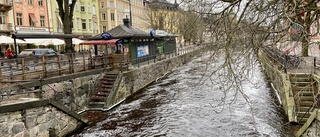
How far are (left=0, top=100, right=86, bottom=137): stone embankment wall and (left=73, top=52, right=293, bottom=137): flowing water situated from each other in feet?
2.22

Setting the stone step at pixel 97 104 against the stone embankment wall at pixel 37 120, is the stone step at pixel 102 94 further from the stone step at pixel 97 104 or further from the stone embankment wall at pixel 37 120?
the stone embankment wall at pixel 37 120

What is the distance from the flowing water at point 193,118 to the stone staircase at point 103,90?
3.13 feet

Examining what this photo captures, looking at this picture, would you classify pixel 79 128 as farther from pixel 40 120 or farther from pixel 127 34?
pixel 127 34

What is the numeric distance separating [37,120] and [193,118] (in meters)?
6.37

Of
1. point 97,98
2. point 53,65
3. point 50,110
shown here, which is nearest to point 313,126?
point 50,110

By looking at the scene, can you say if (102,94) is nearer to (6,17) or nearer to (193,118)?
(193,118)

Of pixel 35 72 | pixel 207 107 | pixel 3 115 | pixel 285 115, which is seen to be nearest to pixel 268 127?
pixel 285 115

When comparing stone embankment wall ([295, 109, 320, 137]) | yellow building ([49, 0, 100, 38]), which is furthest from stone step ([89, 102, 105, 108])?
yellow building ([49, 0, 100, 38])

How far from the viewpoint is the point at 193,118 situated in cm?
1209

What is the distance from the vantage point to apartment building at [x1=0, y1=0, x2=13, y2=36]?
2983cm

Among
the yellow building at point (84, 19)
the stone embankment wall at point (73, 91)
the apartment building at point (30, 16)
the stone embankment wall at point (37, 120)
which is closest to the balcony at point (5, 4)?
the apartment building at point (30, 16)

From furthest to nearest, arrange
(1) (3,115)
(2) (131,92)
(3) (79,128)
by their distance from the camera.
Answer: (2) (131,92)
(3) (79,128)
(1) (3,115)

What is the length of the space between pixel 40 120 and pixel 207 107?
7.83 metres

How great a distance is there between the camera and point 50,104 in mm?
10094
